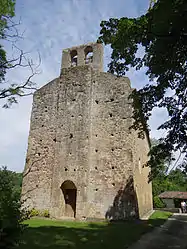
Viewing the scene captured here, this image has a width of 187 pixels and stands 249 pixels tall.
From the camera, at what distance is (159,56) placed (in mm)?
7391

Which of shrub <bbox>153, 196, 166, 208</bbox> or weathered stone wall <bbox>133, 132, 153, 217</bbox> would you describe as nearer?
weathered stone wall <bbox>133, 132, 153, 217</bbox>

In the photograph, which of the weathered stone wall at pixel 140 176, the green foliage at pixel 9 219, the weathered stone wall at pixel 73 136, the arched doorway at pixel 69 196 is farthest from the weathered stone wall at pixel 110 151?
the green foliage at pixel 9 219

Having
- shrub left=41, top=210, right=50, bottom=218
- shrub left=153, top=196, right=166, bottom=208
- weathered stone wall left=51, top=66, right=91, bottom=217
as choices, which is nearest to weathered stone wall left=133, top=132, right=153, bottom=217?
weathered stone wall left=51, top=66, right=91, bottom=217

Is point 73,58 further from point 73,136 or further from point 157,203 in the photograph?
point 157,203

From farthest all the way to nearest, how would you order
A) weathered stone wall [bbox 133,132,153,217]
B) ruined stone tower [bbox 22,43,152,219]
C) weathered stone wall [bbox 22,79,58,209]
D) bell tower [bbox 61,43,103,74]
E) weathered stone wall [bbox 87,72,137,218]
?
bell tower [bbox 61,43,103,74]
weathered stone wall [bbox 22,79,58,209]
weathered stone wall [bbox 133,132,153,217]
ruined stone tower [bbox 22,43,152,219]
weathered stone wall [bbox 87,72,137,218]

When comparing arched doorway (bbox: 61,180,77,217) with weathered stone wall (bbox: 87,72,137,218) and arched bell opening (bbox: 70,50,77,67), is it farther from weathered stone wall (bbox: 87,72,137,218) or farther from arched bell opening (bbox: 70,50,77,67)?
arched bell opening (bbox: 70,50,77,67)

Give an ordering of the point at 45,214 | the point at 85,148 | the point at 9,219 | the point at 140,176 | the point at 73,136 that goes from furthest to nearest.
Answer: the point at 140,176 → the point at 73,136 → the point at 85,148 → the point at 45,214 → the point at 9,219

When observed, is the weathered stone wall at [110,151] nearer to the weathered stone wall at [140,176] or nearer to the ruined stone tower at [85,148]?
the ruined stone tower at [85,148]

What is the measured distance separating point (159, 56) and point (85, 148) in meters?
9.63

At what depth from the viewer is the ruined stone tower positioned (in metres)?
14.9

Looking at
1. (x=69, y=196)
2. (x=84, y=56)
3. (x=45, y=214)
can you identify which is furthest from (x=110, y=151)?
(x=84, y=56)

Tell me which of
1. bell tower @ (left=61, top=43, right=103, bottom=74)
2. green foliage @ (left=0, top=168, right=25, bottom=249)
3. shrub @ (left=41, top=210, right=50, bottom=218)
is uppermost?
bell tower @ (left=61, top=43, right=103, bottom=74)

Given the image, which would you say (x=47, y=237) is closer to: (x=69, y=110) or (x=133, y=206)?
(x=133, y=206)

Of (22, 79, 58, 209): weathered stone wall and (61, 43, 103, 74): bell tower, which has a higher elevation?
(61, 43, 103, 74): bell tower
